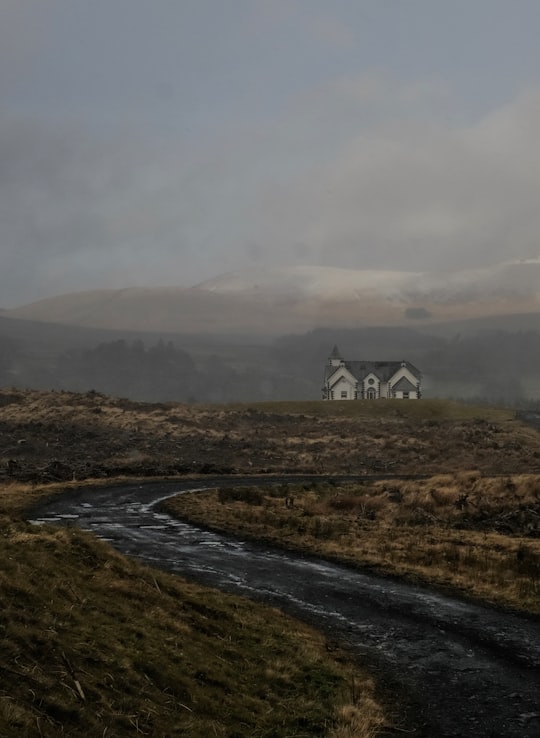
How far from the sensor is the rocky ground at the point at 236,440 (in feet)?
194

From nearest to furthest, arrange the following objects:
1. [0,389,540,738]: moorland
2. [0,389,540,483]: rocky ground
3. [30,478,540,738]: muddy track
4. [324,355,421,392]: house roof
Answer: [0,389,540,738]: moorland → [30,478,540,738]: muddy track → [0,389,540,483]: rocky ground → [324,355,421,392]: house roof

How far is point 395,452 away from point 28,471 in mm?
40261

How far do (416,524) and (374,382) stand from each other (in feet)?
311

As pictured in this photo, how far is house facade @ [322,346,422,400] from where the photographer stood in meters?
126

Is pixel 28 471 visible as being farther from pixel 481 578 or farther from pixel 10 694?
pixel 10 694

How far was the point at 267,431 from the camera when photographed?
84.1 metres

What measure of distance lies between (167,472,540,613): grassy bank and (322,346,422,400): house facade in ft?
262

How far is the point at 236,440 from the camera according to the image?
7719 cm

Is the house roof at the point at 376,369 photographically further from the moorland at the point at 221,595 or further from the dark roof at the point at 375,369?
the moorland at the point at 221,595

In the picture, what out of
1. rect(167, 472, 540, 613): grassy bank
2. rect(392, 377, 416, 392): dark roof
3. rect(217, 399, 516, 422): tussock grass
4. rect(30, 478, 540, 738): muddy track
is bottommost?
rect(167, 472, 540, 613): grassy bank

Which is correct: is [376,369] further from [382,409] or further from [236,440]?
[236,440]

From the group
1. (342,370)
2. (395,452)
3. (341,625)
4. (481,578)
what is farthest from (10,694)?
(342,370)

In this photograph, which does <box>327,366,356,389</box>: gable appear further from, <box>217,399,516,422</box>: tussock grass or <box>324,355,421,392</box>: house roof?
<box>217,399,516,422</box>: tussock grass

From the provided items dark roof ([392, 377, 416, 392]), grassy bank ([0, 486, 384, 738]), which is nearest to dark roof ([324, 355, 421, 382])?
dark roof ([392, 377, 416, 392])
